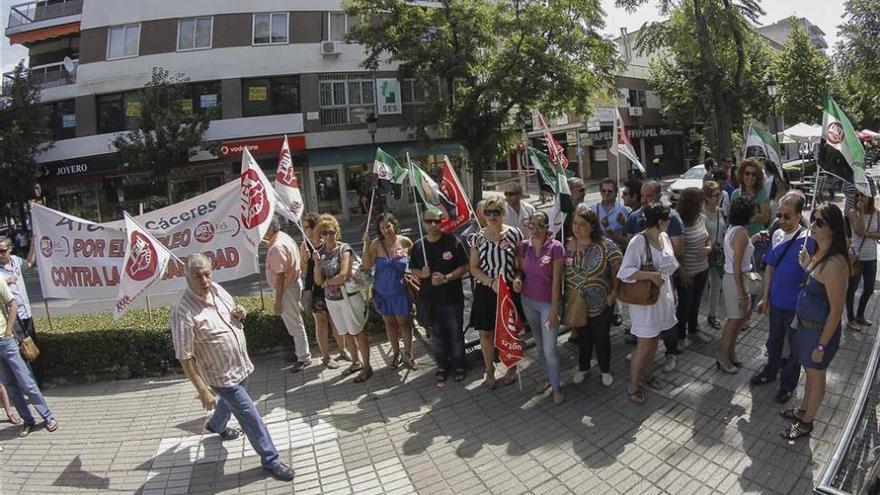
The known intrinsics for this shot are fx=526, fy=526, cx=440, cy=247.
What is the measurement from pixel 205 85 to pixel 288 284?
20149 mm

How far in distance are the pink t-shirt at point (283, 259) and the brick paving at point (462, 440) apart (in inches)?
49.4

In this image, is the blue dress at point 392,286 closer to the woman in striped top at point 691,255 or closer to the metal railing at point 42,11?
the woman in striped top at point 691,255

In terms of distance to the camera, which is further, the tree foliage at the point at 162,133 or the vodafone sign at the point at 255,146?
the vodafone sign at the point at 255,146

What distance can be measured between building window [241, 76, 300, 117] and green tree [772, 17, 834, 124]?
27218mm

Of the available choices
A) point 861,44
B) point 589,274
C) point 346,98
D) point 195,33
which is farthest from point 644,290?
point 195,33

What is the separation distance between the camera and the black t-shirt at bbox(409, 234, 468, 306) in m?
5.31

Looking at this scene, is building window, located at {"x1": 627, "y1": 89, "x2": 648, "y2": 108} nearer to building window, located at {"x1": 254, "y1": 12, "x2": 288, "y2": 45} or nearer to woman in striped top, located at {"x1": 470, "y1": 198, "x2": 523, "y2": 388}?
building window, located at {"x1": 254, "y1": 12, "x2": 288, "y2": 45}

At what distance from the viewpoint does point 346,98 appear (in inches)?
958

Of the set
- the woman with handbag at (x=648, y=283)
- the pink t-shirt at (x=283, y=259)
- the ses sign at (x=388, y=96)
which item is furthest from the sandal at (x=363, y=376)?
the ses sign at (x=388, y=96)

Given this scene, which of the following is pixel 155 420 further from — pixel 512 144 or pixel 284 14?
pixel 284 14

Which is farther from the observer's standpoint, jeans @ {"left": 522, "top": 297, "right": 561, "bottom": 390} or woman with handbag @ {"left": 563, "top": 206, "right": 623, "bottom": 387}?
jeans @ {"left": 522, "top": 297, "right": 561, "bottom": 390}

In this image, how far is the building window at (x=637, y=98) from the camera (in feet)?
123

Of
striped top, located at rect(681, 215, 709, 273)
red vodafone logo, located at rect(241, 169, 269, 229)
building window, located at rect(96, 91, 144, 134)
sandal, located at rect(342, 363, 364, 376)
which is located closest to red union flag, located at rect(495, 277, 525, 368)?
sandal, located at rect(342, 363, 364, 376)

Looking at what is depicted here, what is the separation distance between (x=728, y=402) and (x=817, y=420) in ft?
2.08
